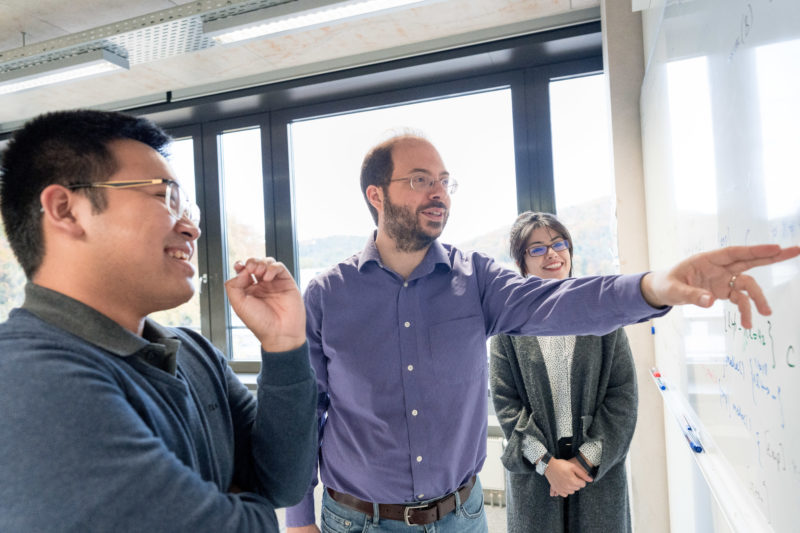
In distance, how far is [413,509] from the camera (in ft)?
4.14

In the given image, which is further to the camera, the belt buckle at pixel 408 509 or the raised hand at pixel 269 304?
the belt buckle at pixel 408 509

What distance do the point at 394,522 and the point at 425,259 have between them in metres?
0.70

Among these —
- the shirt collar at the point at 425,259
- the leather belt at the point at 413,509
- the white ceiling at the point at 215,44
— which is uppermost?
the white ceiling at the point at 215,44

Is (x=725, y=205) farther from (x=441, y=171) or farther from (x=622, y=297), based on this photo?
(x=441, y=171)

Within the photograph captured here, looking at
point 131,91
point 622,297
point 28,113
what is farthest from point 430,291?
point 28,113

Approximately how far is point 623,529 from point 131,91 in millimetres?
4030

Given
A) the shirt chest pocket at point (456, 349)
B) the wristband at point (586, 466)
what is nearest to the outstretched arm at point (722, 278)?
the shirt chest pocket at point (456, 349)

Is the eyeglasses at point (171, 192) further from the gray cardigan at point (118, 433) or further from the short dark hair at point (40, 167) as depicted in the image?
the gray cardigan at point (118, 433)

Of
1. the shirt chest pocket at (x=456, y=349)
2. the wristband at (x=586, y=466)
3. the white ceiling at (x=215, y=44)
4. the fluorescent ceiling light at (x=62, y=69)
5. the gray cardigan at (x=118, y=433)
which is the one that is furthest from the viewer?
the fluorescent ceiling light at (x=62, y=69)

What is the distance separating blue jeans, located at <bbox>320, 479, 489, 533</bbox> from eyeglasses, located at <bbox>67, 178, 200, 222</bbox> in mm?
855

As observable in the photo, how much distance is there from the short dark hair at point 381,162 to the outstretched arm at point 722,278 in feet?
2.91

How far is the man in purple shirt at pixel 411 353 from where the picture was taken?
1286mm

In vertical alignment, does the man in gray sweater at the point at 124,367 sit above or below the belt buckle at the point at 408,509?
above

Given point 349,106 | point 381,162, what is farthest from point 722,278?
point 349,106
